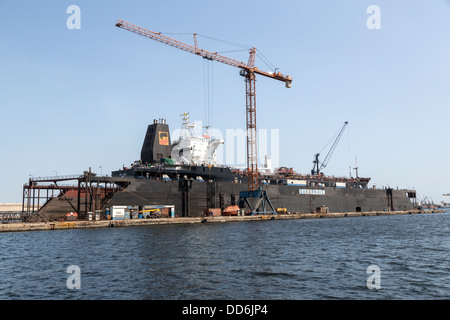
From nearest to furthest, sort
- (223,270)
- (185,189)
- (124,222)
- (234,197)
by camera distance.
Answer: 1. (223,270)
2. (124,222)
3. (185,189)
4. (234,197)

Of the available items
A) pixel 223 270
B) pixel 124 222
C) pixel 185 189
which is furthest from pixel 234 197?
pixel 223 270

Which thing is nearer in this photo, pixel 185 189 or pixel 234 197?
pixel 185 189

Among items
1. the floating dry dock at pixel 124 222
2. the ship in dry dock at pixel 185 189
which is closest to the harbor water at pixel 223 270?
the floating dry dock at pixel 124 222

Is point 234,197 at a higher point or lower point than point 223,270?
higher

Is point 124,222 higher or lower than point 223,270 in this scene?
lower

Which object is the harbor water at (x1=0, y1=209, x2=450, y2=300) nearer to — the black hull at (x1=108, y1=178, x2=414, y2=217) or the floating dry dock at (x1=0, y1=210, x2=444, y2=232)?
the floating dry dock at (x1=0, y1=210, x2=444, y2=232)

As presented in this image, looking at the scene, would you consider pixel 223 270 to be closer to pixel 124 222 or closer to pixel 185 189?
pixel 124 222

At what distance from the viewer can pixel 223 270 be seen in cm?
2139

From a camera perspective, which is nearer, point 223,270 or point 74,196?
point 223,270

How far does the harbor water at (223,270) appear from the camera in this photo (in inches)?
655

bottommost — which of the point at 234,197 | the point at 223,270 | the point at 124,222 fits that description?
the point at 124,222

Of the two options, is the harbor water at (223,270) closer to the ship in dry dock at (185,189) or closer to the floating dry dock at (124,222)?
the floating dry dock at (124,222)

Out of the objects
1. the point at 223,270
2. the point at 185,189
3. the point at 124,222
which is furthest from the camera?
the point at 185,189

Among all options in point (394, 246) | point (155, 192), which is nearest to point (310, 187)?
point (155, 192)
